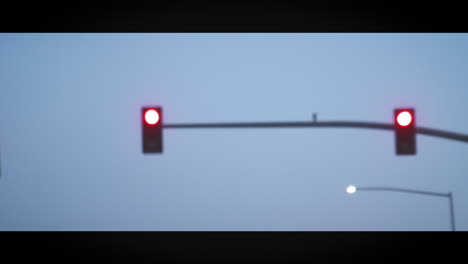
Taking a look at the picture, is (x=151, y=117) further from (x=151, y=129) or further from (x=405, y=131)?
(x=405, y=131)

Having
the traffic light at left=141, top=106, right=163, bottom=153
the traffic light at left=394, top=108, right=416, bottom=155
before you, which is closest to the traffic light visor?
the traffic light at left=394, top=108, right=416, bottom=155

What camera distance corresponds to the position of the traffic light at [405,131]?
29.2ft

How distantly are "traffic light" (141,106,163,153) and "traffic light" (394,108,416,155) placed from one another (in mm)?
3955

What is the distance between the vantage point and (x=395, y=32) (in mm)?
8133

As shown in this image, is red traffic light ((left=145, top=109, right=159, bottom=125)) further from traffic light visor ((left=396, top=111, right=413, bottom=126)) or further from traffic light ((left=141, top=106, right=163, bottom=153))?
traffic light visor ((left=396, top=111, right=413, bottom=126))

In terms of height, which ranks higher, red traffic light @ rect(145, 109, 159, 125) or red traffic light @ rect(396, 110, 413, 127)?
red traffic light @ rect(145, 109, 159, 125)

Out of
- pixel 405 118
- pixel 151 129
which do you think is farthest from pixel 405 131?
pixel 151 129

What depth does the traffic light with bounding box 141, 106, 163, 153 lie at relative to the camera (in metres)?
8.92

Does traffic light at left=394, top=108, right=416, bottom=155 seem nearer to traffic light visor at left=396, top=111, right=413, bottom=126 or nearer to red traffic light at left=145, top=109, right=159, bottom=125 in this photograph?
traffic light visor at left=396, top=111, right=413, bottom=126

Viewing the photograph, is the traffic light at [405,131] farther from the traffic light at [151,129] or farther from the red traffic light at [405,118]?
the traffic light at [151,129]

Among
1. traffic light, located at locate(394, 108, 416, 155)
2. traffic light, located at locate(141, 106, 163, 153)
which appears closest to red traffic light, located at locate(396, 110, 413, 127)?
traffic light, located at locate(394, 108, 416, 155)

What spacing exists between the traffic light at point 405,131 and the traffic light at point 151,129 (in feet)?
13.0

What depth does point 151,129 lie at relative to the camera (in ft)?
29.3
